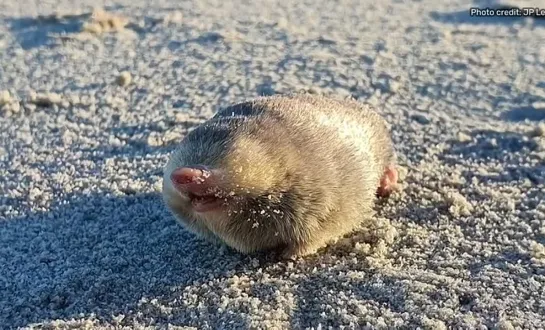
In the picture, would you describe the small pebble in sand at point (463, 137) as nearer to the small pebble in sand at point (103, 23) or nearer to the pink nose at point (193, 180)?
the pink nose at point (193, 180)

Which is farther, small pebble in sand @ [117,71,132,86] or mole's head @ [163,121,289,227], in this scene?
small pebble in sand @ [117,71,132,86]

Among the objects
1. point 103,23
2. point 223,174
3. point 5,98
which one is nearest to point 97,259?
point 223,174

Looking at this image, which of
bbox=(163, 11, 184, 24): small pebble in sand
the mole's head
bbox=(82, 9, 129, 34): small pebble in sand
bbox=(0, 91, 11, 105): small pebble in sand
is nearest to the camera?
the mole's head

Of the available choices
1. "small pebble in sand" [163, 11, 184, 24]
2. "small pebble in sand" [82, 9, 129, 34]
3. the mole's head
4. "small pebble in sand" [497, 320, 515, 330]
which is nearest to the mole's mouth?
the mole's head

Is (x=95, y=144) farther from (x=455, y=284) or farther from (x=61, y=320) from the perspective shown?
(x=455, y=284)

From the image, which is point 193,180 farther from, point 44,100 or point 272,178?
point 44,100

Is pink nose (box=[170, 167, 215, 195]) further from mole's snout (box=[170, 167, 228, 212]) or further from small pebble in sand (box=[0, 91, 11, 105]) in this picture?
small pebble in sand (box=[0, 91, 11, 105])

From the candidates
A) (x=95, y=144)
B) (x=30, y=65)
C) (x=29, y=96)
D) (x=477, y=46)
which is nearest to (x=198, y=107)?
A: (x=95, y=144)
